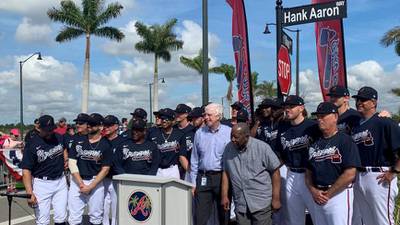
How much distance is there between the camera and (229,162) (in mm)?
6105

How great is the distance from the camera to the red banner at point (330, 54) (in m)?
8.13

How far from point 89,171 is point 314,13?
426 centimetres

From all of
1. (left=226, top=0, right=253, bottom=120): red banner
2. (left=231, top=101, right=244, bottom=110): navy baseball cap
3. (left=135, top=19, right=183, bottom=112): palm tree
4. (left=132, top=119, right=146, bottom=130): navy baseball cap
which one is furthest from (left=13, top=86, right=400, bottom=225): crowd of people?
(left=135, top=19, right=183, bottom=112): palm tree

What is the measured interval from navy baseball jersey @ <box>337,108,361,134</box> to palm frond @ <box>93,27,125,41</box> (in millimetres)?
29053

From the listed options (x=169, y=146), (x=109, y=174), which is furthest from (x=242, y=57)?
(x=109, y=174)

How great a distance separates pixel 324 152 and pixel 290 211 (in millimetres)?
1126

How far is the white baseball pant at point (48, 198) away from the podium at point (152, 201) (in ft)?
5.83

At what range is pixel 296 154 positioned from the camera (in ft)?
19.9

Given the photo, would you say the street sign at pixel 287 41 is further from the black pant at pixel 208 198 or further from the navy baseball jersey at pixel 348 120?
the black pant at pixel 208 198

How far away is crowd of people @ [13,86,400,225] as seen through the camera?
5527 mm

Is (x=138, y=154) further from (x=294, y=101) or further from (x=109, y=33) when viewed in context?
(x=109, y=33)

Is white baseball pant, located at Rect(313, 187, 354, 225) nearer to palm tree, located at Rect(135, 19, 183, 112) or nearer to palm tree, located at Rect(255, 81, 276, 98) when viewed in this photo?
palm tree, located at Rect(135, 19, 183, 112)

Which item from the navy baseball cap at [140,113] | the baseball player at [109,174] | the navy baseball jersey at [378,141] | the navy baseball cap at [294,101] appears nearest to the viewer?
the navy baseball jersey at [378,141]

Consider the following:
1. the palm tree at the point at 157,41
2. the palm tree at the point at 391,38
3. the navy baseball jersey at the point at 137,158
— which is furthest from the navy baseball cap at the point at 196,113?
the palm tree at the point at 157,41
